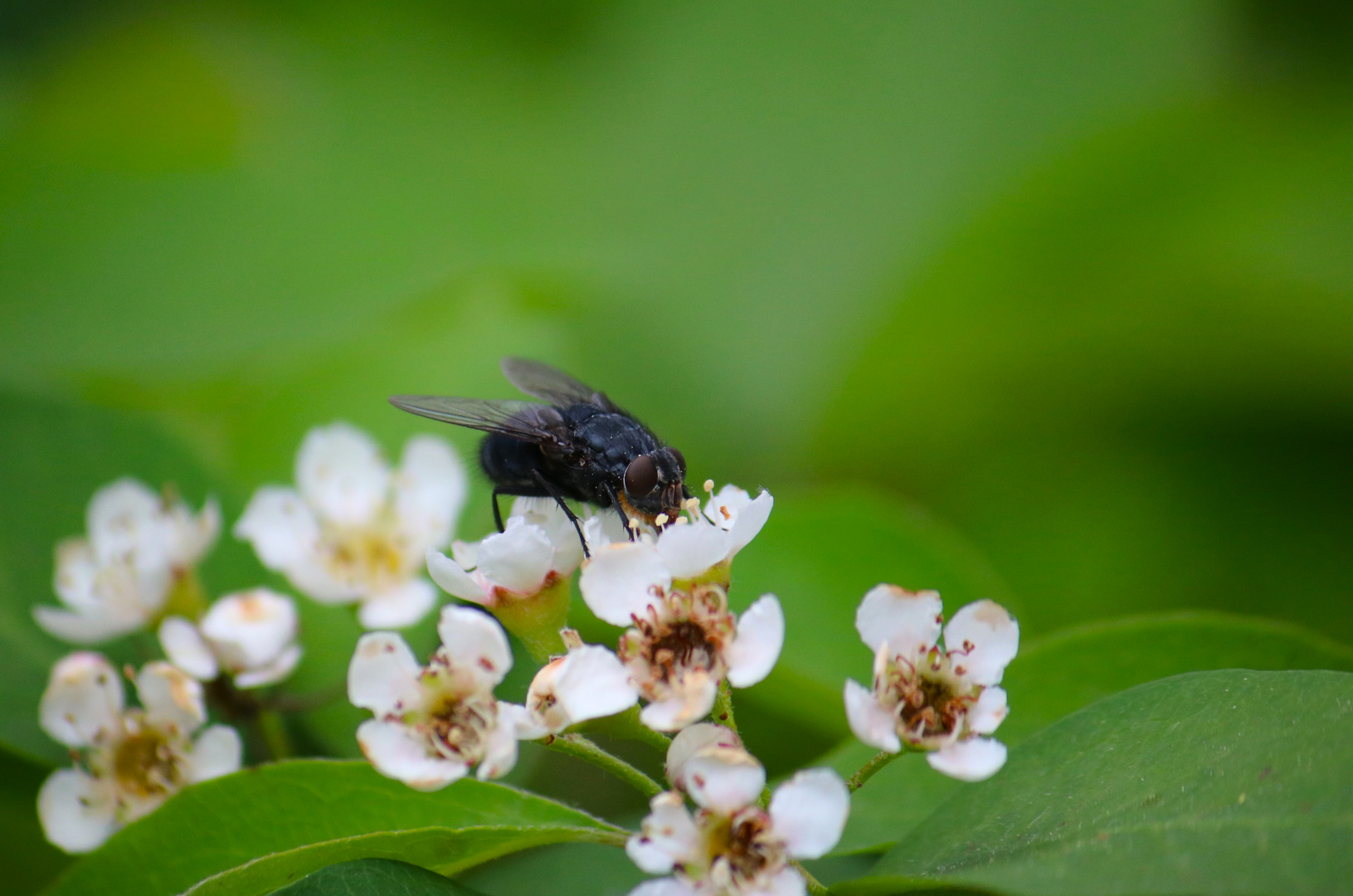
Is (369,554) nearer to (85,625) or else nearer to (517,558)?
(85,625)

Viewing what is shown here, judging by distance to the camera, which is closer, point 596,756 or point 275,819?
point 596,756

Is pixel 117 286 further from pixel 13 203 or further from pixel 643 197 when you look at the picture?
pixel 643 197

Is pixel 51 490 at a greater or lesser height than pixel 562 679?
greater

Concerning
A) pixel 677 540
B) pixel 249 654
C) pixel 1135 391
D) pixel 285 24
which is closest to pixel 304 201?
pixel 285 24

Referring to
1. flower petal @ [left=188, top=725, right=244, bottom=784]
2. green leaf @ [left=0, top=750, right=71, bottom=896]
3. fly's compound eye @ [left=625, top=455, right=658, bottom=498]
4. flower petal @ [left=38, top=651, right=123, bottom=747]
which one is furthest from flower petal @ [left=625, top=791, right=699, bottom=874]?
green leaf @ [left=0, top=750, right=71, bottom=896]

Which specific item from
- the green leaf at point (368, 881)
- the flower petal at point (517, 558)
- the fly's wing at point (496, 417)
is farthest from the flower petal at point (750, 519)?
the fly's wing at point (496, 417)

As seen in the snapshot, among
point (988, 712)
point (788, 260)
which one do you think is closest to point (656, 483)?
point (988, 712)
